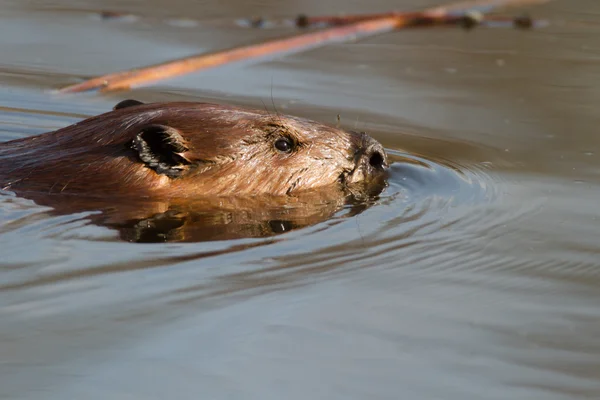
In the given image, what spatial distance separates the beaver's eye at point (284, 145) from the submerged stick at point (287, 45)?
1.53 meters

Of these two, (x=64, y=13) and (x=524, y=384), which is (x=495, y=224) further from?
(x=64, y=13)

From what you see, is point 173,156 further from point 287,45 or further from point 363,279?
point 287,45

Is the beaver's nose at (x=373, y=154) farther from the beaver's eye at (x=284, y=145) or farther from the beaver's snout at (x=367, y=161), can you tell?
the beaver's eye at (x=284, y=145)

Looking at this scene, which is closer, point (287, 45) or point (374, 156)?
point (374, 156)

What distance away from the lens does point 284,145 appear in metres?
5.32

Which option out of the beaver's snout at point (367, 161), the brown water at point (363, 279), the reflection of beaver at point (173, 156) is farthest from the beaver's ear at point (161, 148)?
the beaver's snout at point (367, 161)

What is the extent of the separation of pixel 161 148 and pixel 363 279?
1.31 metres

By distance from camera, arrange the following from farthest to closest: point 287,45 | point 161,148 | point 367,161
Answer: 1. point 287,45
2. point 367,161
3. point 161,148

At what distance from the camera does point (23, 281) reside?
12.5 feet

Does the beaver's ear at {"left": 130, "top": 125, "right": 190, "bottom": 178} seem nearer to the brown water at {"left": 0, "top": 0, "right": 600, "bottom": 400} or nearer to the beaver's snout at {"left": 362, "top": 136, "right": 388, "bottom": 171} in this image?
the brown water at {"left": 0, "top": 0, "right": 600, "bottom": 400}

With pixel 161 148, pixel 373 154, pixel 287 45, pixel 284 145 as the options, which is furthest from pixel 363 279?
pixel 287 45

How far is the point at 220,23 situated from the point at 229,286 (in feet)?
17.9

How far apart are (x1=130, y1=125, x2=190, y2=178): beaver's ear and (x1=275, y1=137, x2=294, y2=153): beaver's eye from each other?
1.50ft

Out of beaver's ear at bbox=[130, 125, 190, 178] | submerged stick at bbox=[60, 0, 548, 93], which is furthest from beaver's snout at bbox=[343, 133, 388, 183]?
submerged stick at bbox=[60, 0, 548, 93]
